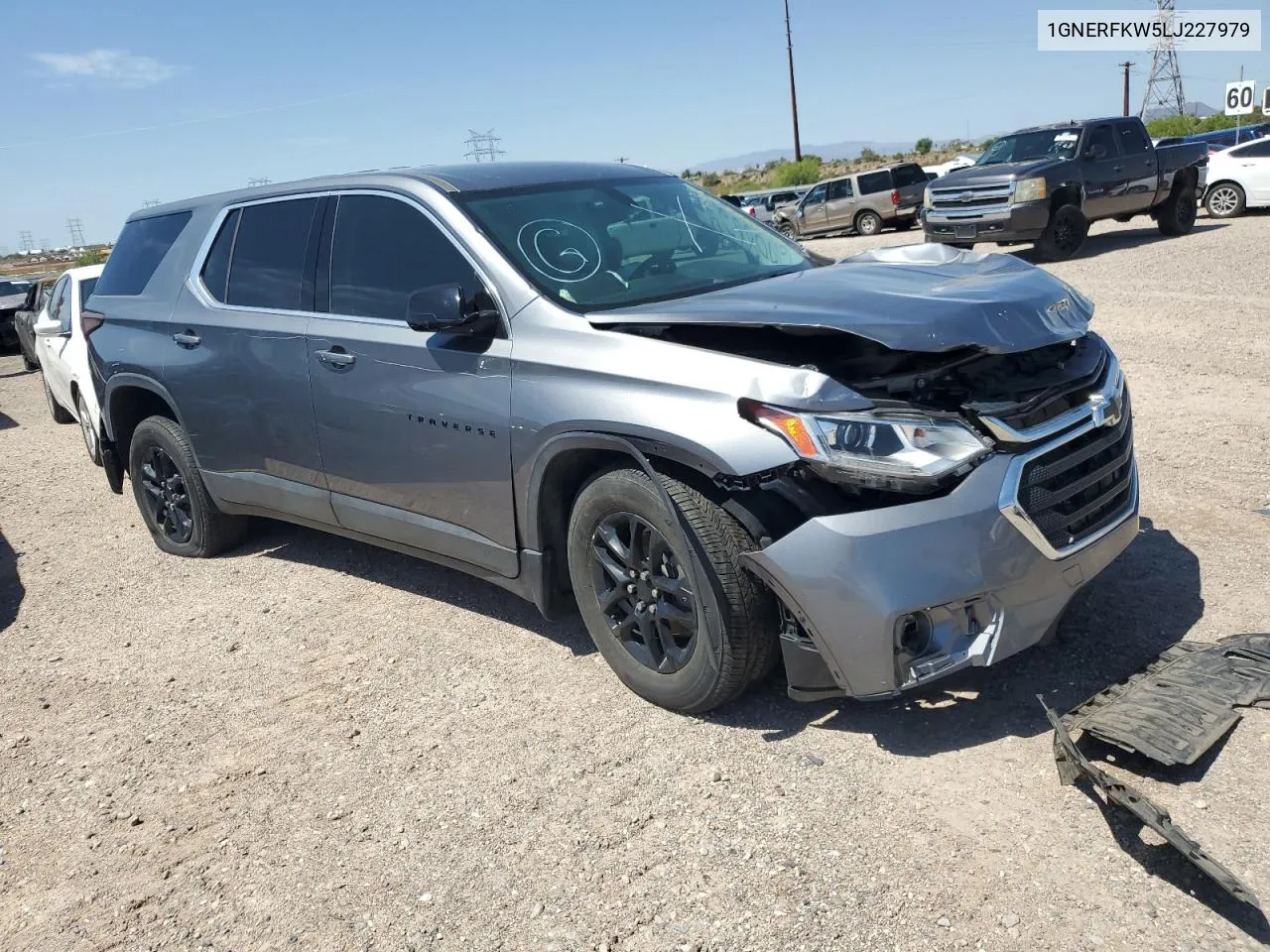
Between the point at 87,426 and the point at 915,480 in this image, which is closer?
the point at 915,480

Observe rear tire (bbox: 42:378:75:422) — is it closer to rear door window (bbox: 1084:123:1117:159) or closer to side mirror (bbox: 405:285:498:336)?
side mirror (bbox: 405:285:498:336)

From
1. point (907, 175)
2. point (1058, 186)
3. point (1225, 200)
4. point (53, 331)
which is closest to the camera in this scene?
point (53, 331)

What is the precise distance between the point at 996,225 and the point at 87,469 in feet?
40.6

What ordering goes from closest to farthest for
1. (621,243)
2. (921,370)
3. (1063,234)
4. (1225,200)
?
1. (921,370)
2. (621,243)
3. (1063,234)
4. (1225,200)

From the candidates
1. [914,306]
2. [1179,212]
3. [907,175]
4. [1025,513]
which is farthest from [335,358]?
[907,175]

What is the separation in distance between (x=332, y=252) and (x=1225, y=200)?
65.1ft

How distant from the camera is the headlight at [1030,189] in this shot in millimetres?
15508

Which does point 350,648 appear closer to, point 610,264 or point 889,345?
point 610,264

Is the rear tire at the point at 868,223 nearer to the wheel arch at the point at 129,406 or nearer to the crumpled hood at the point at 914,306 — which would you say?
the wheel arch at the point at 129,406

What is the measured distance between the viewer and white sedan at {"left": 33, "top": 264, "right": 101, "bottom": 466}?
9398 millimetres

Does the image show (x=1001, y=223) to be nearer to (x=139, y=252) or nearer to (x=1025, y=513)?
(x=139, y=252)

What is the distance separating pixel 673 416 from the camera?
3.42 meters

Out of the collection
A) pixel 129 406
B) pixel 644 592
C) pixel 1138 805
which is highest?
pixel 129 406

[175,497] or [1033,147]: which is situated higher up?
[1033,147]
